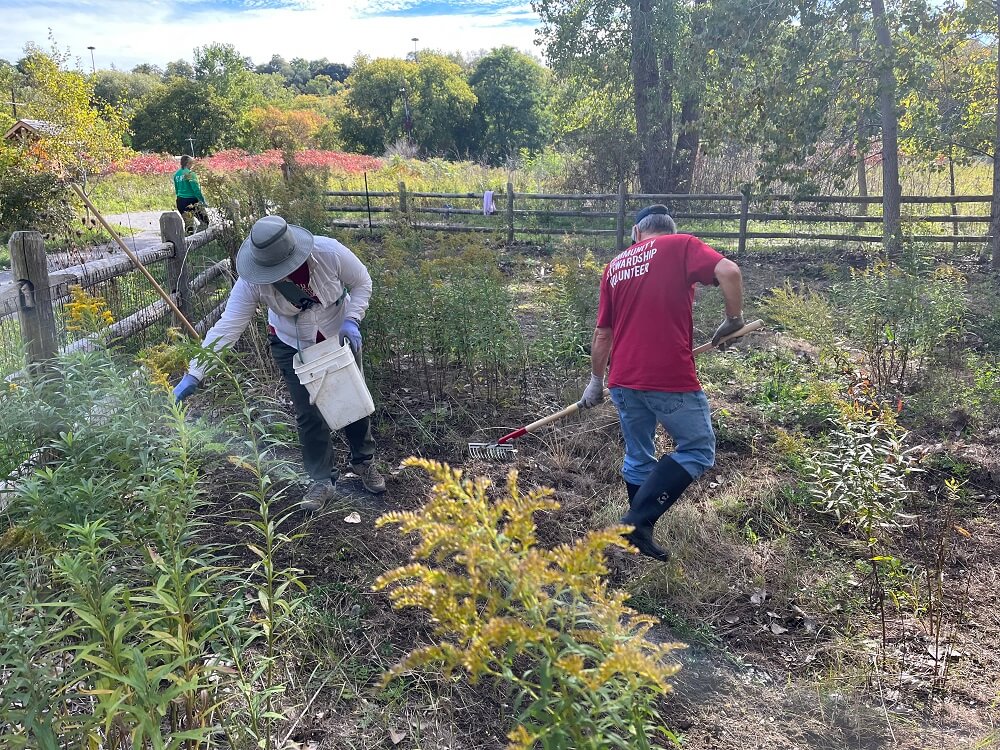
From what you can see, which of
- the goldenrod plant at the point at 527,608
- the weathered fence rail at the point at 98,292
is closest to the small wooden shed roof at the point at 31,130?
the weathered fence rail at the point at 98,292

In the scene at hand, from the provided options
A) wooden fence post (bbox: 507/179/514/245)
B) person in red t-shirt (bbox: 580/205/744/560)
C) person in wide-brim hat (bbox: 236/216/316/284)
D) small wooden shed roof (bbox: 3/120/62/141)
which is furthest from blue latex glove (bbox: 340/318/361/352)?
small wooden shed roof (bbox: 3/120/62/141)

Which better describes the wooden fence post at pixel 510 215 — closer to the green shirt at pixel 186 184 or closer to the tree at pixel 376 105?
the green shirt at pixel 186 184

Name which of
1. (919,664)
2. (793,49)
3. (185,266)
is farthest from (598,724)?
(793,49)

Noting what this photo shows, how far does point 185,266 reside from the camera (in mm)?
6242

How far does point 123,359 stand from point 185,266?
1597mm

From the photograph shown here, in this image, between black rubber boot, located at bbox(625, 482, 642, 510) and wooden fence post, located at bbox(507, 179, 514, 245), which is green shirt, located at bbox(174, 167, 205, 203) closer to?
wooden fence post, located at bbox(507, 179, 514, 245)

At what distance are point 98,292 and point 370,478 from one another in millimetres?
2408

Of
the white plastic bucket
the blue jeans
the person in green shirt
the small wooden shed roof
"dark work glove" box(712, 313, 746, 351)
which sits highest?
the small wooden shed roof

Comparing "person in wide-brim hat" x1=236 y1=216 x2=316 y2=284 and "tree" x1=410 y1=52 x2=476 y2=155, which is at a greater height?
"tree" x1=410 y1=52 x2=476 y2=155

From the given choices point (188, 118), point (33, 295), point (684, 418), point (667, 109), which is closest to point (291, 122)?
point (188, 118)

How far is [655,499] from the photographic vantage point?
3707 millimetres

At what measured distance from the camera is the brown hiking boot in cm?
440

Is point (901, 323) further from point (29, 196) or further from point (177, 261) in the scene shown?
point (29, 196)

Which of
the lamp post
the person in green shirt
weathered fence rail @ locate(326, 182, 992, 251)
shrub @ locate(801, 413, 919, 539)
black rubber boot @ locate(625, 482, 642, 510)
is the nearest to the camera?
shrub @ locate(801, 413, 919, 539)
